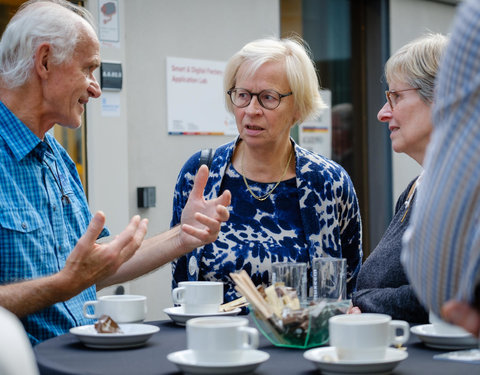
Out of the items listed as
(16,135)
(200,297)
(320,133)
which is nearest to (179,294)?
(200,297)

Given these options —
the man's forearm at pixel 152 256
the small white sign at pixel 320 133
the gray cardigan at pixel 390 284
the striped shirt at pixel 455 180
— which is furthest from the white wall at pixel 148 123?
the striped shirt at pixel 455 180

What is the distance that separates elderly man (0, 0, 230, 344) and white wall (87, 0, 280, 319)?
1.76 meters

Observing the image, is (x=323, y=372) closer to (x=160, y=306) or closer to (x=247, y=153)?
(x=247, y=153)

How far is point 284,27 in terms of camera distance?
6137 mm

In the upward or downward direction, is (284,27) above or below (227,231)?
above

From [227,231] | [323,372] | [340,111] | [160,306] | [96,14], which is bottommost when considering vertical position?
[160,306]

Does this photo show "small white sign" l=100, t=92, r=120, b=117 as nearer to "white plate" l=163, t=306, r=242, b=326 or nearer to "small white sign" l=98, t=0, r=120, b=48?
"small white sign" l=98, t=0, r=120, b=48

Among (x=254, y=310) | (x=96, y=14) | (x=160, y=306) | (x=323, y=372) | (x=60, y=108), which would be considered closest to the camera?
(x=323, y=372)

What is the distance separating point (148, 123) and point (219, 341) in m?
3.56

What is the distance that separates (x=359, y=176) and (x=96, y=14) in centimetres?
323

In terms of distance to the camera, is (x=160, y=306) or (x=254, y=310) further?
(x=160, y=306)

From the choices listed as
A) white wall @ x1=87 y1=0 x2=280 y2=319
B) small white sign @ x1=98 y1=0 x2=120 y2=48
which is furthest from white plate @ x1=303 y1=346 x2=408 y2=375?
small white sign @ x1=98 y1=0 x2=120 y2=48

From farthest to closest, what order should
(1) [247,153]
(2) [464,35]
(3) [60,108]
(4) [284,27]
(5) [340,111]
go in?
(5) [340,111] < (4) [284,27] < (1) [247,153] < (3) [60,108] < (2) [464,35]

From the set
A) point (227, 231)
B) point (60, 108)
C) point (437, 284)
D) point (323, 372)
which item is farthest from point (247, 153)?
point (437, 284)
